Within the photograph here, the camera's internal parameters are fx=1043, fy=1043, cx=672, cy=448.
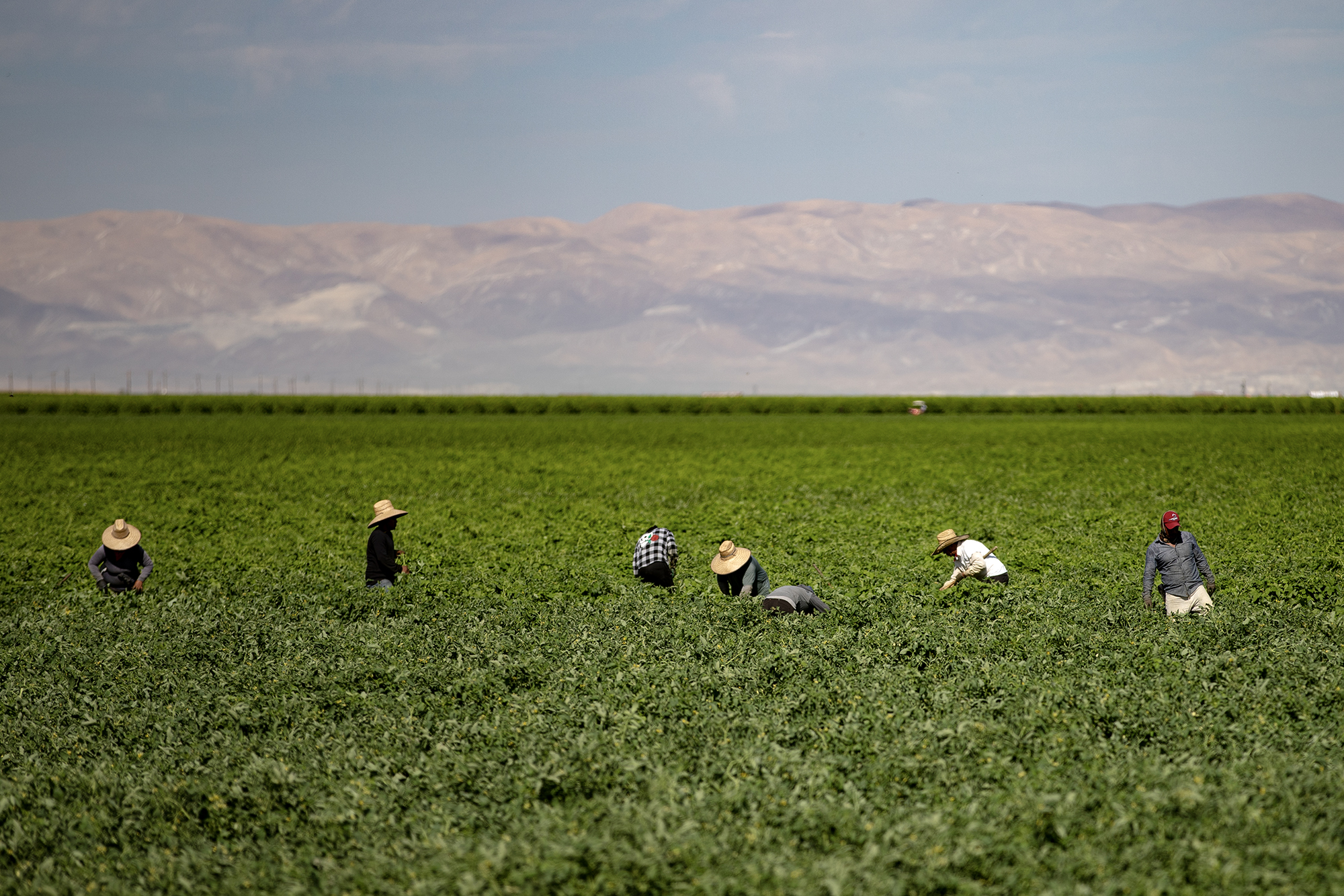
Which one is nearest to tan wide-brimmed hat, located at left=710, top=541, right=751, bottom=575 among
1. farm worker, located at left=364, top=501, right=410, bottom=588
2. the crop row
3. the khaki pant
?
farm worker, located at left=364, top=501, right=410, bottom=588

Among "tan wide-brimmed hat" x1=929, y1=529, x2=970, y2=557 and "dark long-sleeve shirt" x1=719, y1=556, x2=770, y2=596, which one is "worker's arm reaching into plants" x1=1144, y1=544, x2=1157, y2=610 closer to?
"tan wide-brimmed hat" x1=929, y1=529, x2=970, y2=557

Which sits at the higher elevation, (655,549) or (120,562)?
(655,549)

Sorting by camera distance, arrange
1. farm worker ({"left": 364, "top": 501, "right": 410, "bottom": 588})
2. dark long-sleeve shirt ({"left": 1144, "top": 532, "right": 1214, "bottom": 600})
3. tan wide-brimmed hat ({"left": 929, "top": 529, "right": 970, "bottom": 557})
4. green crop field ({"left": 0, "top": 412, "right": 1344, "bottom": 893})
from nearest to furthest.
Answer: green crop field ({"left": 0, "top": 412, "right": 1344, "bottom": 893}) → dark long-sleeve shirt ({"left": 1144, "top": 532, "right": 1214, "bottom": 600}) → tan wide-brimmed hat ({"left": 929, "top": 529, "right": 970, "bottom": 557}) → farm worker ({"left": 364, "top": 501, "right": 410, "bottom": 588})

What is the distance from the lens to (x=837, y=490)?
32.5 metres

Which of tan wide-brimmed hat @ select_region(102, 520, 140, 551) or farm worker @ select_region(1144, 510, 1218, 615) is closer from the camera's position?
farm worker @ select_region(1144, 510, 1218, 615)

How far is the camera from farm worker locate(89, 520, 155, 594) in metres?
17.5

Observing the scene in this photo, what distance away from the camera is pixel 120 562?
1777 cm

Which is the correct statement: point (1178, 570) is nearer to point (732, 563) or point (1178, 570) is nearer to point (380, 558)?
point (732, 563)

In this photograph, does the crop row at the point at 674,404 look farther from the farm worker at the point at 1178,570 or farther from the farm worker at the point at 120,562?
the farm worker at the point at 1178,570

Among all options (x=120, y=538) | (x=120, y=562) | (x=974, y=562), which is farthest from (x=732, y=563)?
(x=120, y=562)

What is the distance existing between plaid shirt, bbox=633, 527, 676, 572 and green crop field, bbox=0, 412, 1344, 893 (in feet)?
2.32

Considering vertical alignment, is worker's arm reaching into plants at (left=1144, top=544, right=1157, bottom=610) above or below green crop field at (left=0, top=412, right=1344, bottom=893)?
above

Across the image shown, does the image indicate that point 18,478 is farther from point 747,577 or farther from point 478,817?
point 478,817

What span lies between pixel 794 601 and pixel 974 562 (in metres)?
3.82
